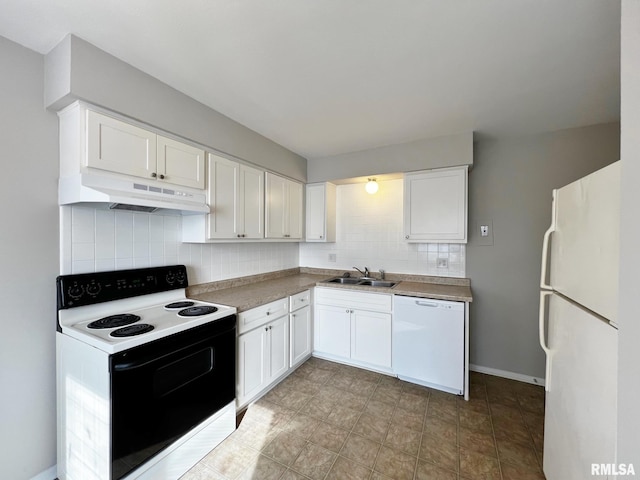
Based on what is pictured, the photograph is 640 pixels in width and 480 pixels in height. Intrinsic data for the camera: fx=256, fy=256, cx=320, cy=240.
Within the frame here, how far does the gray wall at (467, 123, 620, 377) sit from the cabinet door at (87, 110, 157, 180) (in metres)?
2.99

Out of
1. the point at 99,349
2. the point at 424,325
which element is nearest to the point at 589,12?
the point at 424,325

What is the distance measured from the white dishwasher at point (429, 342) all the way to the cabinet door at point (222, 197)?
5.74ft

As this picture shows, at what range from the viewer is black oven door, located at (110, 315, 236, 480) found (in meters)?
1.26

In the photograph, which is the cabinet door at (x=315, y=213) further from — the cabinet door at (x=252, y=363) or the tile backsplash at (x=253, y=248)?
the cabinet door at (x=252, y=363)

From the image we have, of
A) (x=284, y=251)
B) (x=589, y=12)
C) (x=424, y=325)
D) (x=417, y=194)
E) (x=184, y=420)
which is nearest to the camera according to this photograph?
(x=589, y=12)

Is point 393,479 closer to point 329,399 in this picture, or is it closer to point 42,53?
point 329,399

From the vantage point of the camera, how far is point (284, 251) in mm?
3488

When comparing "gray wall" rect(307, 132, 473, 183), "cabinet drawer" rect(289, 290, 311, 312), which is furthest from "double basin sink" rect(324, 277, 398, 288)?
"gray wall" rect(307, 132, 473, 183)

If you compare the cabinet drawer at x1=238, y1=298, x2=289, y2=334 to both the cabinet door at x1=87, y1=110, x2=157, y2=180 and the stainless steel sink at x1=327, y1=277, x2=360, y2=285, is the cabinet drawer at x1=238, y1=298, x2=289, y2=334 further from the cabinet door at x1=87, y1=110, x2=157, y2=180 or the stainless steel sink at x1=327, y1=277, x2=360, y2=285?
the cabinet door at x1=87, y1=110, x2=157, y2=180

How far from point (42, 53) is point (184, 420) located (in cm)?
232

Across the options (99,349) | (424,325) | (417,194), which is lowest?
(424,325)

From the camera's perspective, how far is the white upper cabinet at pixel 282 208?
2.78 m

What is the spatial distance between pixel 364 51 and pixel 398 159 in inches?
58.8

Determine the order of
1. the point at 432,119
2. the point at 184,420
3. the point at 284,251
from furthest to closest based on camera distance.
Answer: the point at 284,251
the point at 432,119
the point at 184,420
